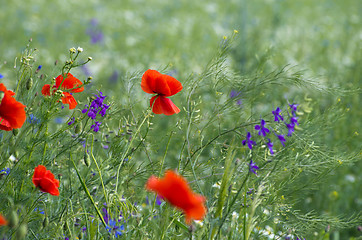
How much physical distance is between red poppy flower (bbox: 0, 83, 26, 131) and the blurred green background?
106 cm

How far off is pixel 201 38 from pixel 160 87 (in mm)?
4003

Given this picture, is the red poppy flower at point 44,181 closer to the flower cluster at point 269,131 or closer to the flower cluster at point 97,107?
the flower cluster at point 97,107

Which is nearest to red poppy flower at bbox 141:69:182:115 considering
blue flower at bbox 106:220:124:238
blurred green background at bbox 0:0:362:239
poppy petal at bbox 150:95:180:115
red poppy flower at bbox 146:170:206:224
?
poppy petal at bbox 150:95:180:115

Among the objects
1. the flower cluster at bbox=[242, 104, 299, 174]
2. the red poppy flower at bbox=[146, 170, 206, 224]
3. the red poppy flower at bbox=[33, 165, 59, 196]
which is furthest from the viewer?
the flower cluster at bbox=[242, 104, 299, 174]

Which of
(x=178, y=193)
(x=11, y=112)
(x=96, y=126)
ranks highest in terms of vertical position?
(x=96, y=126)

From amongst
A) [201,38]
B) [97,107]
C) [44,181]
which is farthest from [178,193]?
[201,38]

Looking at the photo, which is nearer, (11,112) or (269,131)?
(11,112)

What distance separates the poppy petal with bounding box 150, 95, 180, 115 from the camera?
3.79ft

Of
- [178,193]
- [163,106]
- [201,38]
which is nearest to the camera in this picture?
[178,193]

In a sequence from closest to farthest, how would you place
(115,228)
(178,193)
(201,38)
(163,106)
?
1. (178,193)
2. (115,228)
3. (163,106)
4. (201,38)

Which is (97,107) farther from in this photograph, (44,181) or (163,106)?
(44,181)

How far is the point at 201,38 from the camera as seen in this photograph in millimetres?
5051

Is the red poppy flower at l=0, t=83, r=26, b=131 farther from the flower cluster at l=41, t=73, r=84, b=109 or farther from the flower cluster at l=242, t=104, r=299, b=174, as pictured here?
the flower cluster at l=242, t=104, r=299, b=174

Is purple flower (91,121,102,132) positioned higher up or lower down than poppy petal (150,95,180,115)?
lower down
